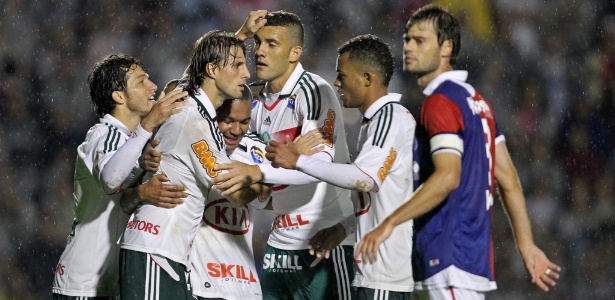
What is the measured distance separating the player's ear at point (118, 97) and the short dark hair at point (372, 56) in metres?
1.29

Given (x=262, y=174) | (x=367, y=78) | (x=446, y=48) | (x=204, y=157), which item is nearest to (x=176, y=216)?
(x=204, y=157)

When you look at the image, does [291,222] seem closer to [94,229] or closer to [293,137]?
[293,137]

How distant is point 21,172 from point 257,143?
13.9 feet

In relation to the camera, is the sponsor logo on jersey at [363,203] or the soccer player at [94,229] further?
the soccer player at [94,229]

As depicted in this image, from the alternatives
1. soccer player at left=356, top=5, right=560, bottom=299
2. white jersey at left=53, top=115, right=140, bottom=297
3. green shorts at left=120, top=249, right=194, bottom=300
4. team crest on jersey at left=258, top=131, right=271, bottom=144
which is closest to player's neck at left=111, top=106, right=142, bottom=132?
white jersey at left=53, top=115, right=140, bottom=297

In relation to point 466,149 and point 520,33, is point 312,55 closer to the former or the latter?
point 520,33

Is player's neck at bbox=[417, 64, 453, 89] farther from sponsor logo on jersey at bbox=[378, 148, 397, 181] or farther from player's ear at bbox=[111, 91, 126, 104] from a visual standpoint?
player's ear at bbox=[111, 91, 126, 104]

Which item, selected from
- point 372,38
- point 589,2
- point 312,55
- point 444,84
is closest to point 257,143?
point 372,38

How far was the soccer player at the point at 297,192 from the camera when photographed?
5.38 meters

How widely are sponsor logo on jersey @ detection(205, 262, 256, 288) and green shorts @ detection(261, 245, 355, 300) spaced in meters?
0.45

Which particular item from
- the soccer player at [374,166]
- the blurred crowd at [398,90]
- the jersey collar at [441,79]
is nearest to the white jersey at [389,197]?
the soccer player at [374,166]

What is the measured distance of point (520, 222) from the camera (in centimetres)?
409

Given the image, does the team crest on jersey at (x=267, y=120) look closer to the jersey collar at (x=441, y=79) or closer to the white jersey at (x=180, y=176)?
the white jersey at (x=180, y=176)

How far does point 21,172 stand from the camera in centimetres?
885
